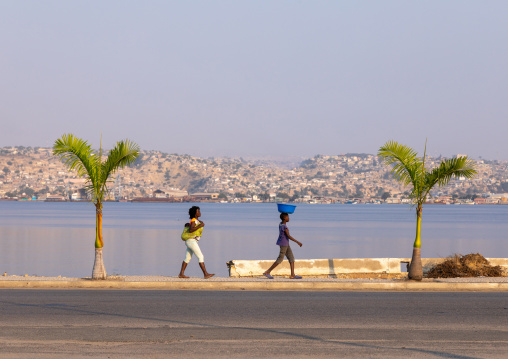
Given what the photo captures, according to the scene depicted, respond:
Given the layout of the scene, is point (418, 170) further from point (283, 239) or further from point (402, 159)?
point (283, 239)

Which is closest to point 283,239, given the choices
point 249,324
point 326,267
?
point 326,267

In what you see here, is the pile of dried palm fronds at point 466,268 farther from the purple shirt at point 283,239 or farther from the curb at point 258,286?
the purple shirt at point 283,239

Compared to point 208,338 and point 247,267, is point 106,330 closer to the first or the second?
point 208,338

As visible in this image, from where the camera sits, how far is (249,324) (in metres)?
11.2

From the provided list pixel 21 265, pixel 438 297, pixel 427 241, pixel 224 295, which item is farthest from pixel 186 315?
pixel 427 241

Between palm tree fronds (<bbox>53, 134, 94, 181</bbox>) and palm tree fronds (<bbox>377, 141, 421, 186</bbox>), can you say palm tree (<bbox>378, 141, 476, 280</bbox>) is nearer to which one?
palm tree fronds (<bbox>377, 141, 421, 186</bbox>)

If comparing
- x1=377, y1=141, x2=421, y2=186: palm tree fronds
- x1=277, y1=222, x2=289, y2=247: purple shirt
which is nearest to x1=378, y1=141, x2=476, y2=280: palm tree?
x1=377, y1=141, x2=421, y2=186: palm tree fronds

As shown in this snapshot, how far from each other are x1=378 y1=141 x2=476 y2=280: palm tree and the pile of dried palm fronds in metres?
2.10

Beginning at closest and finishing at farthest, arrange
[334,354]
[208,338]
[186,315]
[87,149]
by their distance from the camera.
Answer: [334,354] < [208,338] < [186,315] < [87,149]

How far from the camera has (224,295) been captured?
15359 mm

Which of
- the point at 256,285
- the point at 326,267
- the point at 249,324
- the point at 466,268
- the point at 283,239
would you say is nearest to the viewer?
the point at 249,324

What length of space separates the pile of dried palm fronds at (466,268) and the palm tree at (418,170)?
2098 millimetres

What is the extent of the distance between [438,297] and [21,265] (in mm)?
27840

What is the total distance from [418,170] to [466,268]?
3076 mm
